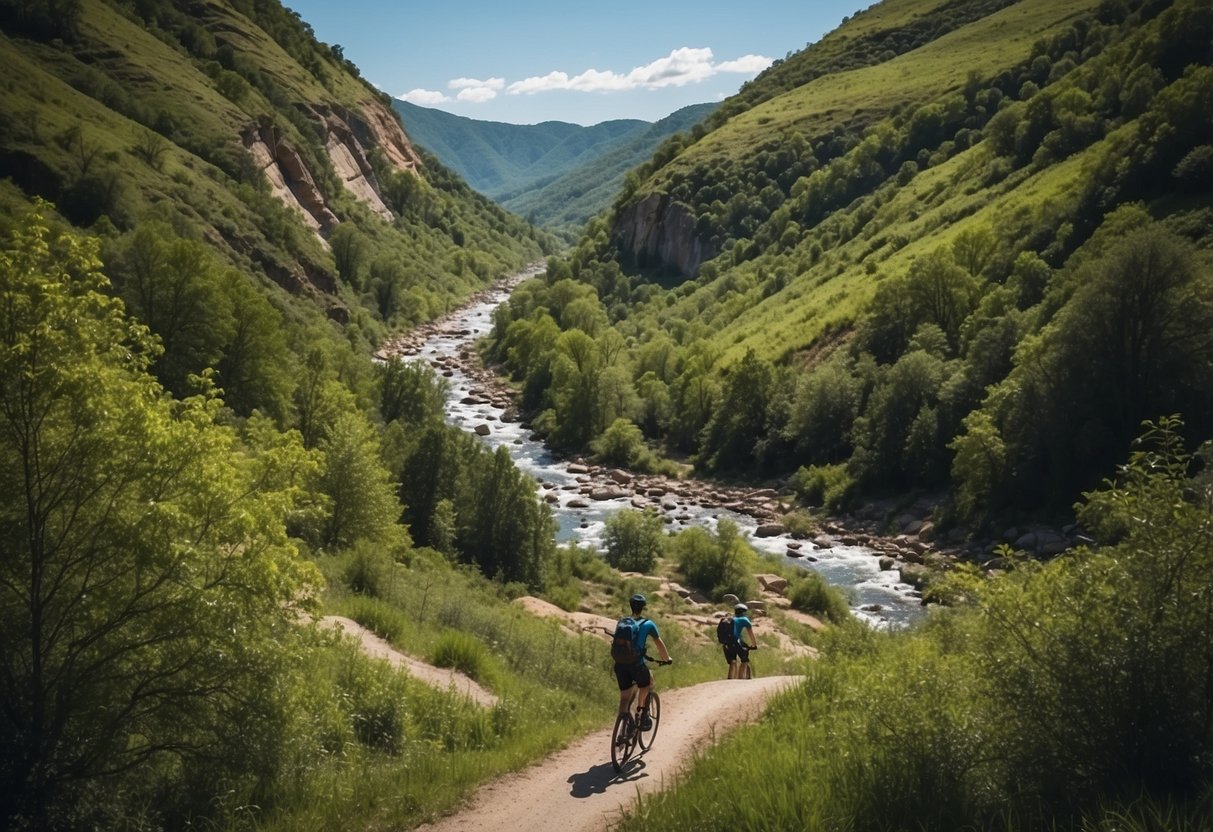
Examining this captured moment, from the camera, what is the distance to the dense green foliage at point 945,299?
40.6 metres

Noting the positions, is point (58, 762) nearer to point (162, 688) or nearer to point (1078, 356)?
point (162, 688)

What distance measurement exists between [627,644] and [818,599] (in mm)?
27789

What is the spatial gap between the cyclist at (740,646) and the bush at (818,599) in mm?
19740

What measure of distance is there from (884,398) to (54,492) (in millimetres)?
50179

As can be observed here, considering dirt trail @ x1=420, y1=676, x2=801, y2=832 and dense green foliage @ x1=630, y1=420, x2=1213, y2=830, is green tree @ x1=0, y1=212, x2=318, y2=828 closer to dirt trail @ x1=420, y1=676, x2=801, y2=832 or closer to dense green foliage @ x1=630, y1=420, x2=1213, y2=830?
dirt trail @ x1=420, y1=676, x2=801, y2=832

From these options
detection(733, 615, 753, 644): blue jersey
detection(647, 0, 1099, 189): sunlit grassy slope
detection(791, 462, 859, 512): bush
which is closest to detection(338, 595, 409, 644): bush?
detection(733, 615, 753, 644): blue jersey

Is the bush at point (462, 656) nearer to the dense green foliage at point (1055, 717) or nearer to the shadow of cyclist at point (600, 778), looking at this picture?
the shadow of cyclist at point (600, 778)

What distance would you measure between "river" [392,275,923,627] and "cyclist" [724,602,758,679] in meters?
17.9

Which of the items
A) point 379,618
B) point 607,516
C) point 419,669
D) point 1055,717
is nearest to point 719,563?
point 607,516

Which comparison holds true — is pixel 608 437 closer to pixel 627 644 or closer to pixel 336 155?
pixel 627 644

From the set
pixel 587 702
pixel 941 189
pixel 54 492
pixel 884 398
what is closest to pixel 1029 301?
pixel 884 398

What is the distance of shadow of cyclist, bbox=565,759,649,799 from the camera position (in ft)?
35.6

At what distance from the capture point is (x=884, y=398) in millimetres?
53281

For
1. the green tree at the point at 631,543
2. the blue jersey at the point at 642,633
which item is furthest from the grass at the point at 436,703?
the green tree at the point at 631,543
